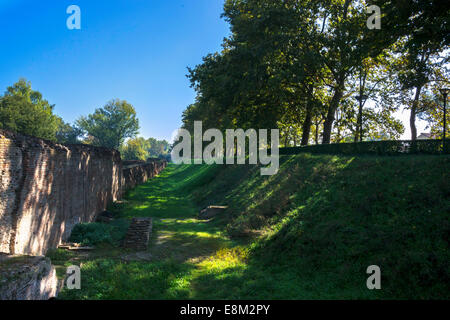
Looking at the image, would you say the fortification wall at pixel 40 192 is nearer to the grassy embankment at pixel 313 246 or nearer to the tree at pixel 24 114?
the grassy embankment at pixel 313 246

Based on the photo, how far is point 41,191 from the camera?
948 centimetres

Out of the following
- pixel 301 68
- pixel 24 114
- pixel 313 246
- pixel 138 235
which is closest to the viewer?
pixel 313 246

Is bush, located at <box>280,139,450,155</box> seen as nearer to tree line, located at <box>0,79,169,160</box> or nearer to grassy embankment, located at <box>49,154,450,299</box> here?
grassy embankment, located at <box>49,154,450,299</box>

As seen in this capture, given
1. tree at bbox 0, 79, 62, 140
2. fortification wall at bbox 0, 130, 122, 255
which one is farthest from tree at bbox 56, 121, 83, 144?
fortification wall at bbox 0, 130, 122, 255

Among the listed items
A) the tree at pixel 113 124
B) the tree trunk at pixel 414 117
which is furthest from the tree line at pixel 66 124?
the tree trunk at pixel 414 117

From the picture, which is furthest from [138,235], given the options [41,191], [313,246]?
[313,246]

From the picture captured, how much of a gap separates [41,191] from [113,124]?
81341mm

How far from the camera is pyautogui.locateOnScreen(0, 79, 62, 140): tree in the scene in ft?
150

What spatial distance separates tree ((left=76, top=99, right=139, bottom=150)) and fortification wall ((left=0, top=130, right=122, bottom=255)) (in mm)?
74614

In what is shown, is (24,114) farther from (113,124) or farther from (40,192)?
(40,192)

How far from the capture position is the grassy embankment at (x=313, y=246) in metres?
6.68

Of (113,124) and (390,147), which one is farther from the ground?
(113,124)

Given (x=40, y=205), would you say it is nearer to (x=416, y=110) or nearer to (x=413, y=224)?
(x=413, y=224)
